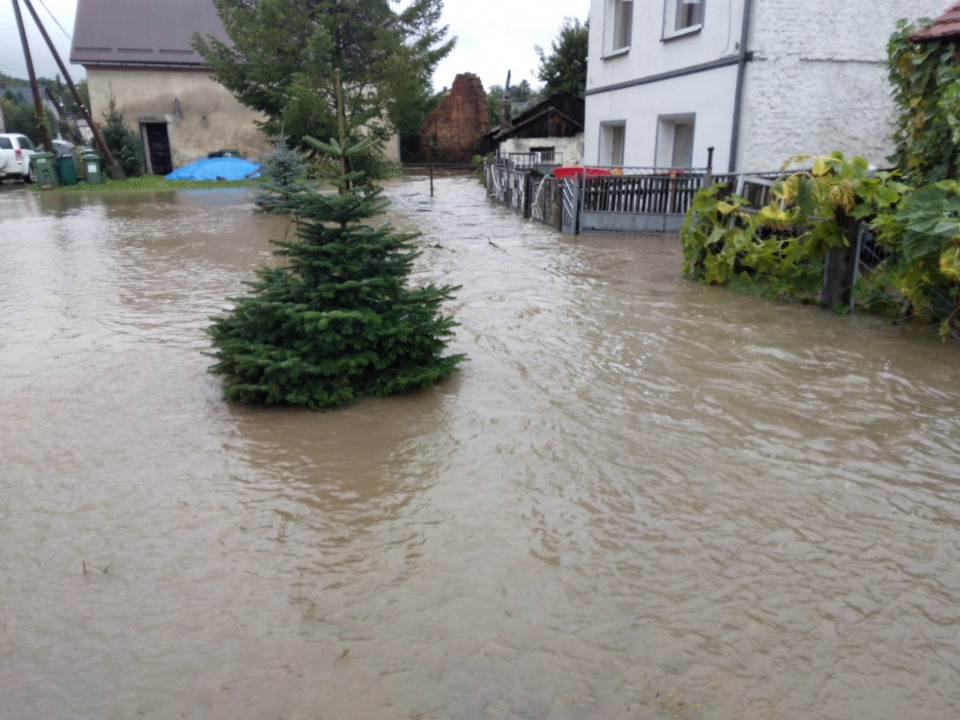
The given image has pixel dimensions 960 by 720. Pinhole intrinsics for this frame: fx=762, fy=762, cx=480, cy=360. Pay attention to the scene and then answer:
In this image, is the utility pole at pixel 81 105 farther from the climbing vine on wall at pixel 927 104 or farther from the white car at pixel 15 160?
the climbing vine on wall at pixel 927 104

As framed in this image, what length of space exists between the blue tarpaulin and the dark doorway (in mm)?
3719

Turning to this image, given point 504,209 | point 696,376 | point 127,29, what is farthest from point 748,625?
point 127,29

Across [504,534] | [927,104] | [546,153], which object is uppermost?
[927,104]

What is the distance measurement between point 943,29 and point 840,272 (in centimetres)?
261

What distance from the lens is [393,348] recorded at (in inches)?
224

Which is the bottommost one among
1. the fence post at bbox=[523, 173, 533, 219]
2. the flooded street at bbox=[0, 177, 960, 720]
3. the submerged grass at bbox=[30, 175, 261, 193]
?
the flooded street at bbox=[0, 177, 960, 720]

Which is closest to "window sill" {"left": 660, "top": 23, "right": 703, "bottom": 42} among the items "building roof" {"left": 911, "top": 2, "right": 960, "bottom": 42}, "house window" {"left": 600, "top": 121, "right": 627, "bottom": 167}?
"house window" {"left": 600, "top": 121, "right": 627, "bottom": 167}

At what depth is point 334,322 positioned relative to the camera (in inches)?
216

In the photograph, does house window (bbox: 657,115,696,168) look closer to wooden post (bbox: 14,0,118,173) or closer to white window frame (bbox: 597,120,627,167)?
white window frame (bbox: 597,120,627,167)

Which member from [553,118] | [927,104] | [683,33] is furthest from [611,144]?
[553,118]

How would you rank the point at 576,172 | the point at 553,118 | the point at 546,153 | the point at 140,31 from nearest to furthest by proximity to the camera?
the point at 576,172
the point at 546,153
the point at 553,118
the point at 140,31

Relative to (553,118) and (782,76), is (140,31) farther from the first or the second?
(782,76)

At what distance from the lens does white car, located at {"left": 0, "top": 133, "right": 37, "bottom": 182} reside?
26.1 m

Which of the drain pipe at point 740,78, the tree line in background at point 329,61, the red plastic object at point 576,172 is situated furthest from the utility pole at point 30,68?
the drain pipe at point 740,78
